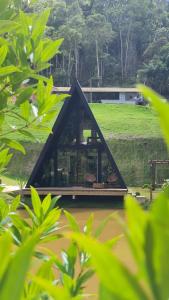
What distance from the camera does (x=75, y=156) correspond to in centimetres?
1312

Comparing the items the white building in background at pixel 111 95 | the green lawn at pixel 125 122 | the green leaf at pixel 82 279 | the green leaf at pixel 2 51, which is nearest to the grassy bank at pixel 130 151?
the green lawn at pixel 125 122

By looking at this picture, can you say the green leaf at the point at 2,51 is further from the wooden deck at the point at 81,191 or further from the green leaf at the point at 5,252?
the wooden deck at the point at 81,191

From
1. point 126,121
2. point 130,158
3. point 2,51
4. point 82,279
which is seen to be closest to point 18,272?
point 82,279

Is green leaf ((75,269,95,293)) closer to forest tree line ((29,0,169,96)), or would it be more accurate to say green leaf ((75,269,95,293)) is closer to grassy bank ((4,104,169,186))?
grassy bank ((4,104,169,186))

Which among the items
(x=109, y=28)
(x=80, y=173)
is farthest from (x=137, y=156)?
(x=109, y=28)

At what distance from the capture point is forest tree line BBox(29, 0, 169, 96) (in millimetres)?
34469

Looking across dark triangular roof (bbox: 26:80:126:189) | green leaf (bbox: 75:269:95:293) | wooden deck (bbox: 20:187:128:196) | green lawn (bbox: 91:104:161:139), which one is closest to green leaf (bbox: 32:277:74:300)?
green leaf (bbox: 75:269:95:293)

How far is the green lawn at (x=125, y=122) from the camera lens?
18.3m

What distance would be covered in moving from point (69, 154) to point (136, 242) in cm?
1290

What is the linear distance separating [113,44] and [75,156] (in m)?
29.3

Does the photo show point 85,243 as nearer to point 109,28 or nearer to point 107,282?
point 107,282

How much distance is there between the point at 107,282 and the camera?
224 mm

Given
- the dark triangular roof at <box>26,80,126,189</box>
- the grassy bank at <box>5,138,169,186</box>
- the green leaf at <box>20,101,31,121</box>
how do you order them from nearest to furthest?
the green leaf at <box>20,101,31,121</box>
the dark triangular roof at <box>26,80,126,189</box>
the grassy bank at <box>5,138,169,186</box>

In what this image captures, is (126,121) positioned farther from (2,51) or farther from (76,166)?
(2,51)
